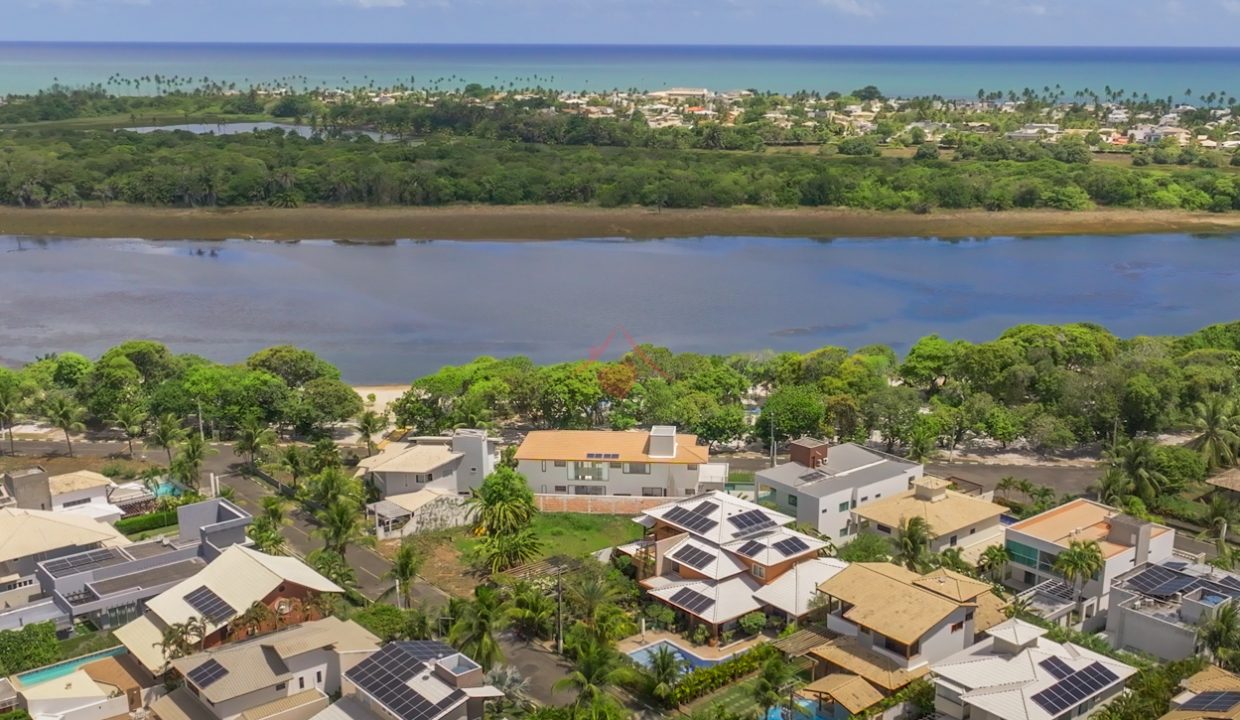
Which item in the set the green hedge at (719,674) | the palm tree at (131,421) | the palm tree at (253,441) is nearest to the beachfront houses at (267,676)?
the green hedge at (719,674)

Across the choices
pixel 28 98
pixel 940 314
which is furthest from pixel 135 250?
pixel 28 98

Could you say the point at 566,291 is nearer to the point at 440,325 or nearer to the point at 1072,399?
the point at 440,325

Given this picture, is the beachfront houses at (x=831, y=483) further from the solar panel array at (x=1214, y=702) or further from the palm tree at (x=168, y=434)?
the palm tree at (x=168, y=434)

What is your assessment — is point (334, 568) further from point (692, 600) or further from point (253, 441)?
point (253, 441)

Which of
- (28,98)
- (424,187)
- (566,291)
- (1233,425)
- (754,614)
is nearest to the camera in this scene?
(754,614)

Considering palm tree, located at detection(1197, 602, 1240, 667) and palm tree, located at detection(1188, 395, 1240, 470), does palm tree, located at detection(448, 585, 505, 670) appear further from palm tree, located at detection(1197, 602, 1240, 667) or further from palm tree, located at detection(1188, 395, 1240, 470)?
palm tree, located at detection(1188, 395, 1240, 470)

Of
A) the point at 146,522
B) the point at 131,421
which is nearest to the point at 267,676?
the point at 146,522

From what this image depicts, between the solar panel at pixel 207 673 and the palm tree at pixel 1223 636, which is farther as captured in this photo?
the palm tree at pixel 1223 636

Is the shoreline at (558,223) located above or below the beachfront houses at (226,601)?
below
